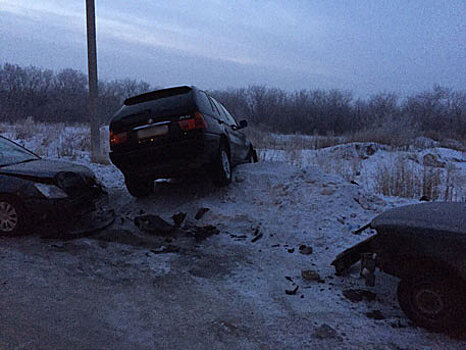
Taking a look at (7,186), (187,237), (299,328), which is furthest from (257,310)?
(7,186)

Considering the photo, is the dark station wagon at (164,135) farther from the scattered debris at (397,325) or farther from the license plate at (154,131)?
the scattered debris at (397,325)

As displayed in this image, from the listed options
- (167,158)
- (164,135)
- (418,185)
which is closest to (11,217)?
(167,158)

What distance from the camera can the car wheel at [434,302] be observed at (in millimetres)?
2822

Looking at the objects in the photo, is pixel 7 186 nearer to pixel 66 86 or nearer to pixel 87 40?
pixel 87 40

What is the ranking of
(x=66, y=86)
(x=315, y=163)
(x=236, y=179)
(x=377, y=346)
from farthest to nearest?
(x=66, y=86), (x=315, y=163), (x=236, y=179), (x=377, y=346)

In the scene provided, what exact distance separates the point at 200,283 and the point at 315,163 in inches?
326

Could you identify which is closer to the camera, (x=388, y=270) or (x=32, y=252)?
(x=388, y=270)

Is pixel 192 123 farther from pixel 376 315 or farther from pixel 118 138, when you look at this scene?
pixel 376 315

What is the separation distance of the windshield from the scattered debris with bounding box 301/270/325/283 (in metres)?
4.64

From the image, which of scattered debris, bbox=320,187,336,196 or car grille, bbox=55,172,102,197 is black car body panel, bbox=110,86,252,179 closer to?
car grille, bbox=55,172,102,197

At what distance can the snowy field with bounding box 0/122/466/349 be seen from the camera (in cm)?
285

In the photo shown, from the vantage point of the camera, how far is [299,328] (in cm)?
305

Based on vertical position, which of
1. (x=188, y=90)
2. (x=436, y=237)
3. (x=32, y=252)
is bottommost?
(x=32, y=252)

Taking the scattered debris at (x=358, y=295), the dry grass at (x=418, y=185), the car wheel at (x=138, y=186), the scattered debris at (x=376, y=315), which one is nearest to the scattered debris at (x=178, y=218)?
the car wheel at (x=138, y=186)
